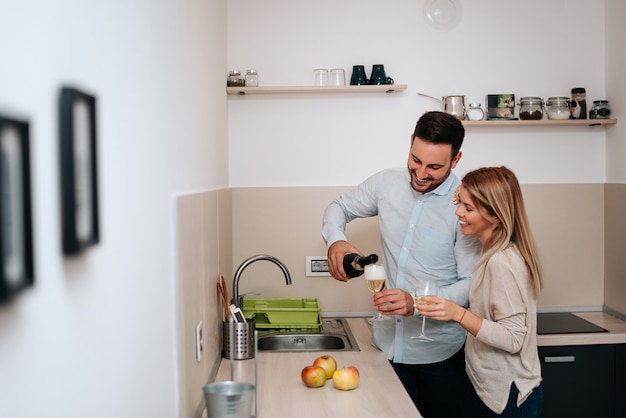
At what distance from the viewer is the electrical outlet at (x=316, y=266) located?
356 cm

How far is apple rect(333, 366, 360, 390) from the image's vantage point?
7.53 ft

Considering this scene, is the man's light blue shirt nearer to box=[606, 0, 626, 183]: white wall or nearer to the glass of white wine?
the glass of white wine

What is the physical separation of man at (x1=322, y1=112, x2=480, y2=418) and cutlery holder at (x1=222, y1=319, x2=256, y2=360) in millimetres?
410

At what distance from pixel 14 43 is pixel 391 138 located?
115 inches

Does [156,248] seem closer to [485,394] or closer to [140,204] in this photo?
[140,204]

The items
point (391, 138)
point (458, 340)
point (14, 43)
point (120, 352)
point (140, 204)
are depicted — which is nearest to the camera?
point (14, 43)

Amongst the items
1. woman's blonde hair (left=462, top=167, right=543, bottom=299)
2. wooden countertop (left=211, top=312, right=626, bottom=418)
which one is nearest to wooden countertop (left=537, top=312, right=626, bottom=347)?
wooden countertop (left=211, top=312, right=626, bottom=418)

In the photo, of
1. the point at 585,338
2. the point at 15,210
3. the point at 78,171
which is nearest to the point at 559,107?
the point at 585,338

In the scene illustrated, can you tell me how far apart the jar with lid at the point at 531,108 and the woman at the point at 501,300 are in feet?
4.18

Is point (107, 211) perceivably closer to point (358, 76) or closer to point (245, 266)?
point (245, 266)

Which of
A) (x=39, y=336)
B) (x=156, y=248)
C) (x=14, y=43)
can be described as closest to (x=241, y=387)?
(x=156, y=248)

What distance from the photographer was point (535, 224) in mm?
3639

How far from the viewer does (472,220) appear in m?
2.36

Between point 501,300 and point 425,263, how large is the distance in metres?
0.48
